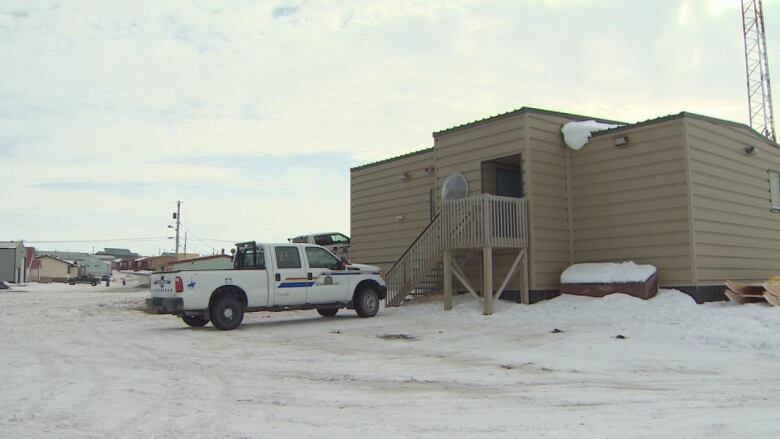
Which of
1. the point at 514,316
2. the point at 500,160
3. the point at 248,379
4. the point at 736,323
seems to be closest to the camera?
the point at 248,379

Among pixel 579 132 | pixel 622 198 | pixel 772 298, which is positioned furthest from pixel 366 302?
pixel 772 298

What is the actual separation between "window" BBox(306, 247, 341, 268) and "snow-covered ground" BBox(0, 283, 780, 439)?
1.29 metres

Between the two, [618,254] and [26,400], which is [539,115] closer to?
[618,254]

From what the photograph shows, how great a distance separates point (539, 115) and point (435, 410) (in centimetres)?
1066

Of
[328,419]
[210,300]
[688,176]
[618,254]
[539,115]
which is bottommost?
[328,419]

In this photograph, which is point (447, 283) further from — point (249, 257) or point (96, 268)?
point (96, 268)

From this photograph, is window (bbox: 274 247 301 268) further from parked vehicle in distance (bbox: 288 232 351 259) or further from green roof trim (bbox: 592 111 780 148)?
parked vehicle in distance (bbox: 288 232 351 259)

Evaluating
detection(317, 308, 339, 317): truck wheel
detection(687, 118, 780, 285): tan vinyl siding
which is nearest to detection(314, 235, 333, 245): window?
detection(317, 308, 339, 317): truck wheel

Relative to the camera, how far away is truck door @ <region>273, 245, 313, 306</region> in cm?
1380

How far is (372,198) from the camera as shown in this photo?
21172 millimetres

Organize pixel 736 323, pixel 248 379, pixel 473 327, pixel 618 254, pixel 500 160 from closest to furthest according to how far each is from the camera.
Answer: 1. pixel 248 379
2. pixel 736 323
3. pixel 473 327
4. pixel 618 254
5. pixel 500 160

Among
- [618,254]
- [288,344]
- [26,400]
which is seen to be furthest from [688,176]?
[26,400]

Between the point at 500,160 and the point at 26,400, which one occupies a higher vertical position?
the point at 500,160

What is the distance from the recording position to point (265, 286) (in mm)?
13625
